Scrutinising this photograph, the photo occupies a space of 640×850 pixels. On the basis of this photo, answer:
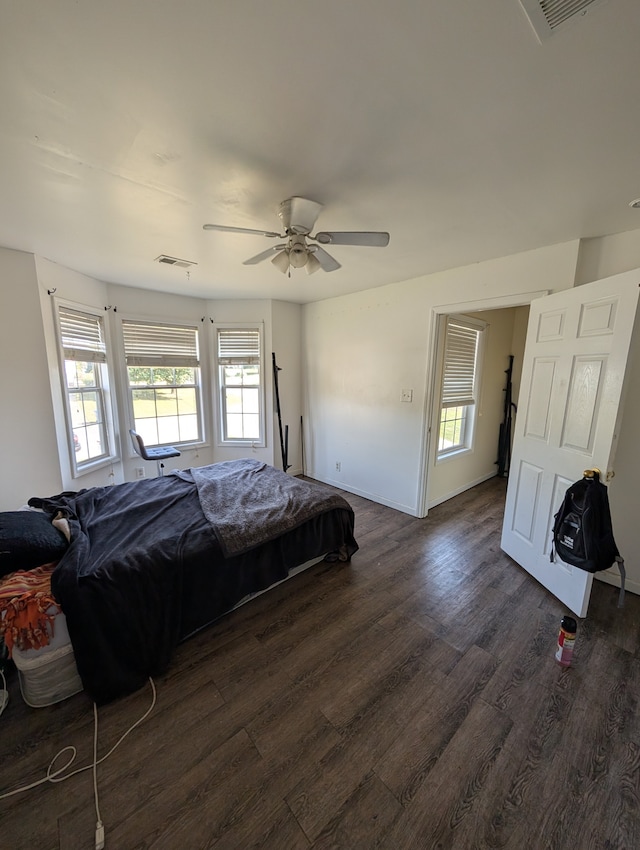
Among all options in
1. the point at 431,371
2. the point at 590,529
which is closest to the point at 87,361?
the point at 431,371

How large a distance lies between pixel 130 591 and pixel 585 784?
2.15m

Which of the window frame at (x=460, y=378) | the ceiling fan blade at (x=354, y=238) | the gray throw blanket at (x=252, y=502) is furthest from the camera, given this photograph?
the window frame at (x=460, y=378)

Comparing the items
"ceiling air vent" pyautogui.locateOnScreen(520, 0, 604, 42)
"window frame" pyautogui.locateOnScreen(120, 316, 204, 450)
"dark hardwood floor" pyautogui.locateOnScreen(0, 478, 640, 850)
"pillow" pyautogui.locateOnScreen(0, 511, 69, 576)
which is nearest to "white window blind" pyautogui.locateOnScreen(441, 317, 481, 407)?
"dark hardwood floor" pyautogui.locateOnScreen(0, 478, 640, 850)

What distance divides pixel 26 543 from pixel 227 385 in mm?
3105

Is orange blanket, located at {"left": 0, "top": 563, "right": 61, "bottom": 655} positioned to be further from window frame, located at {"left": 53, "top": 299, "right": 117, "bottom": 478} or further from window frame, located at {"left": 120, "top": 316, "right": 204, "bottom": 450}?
window frame, located at {"left": 120, "top": 316, "right": 204, "bottom": 450}

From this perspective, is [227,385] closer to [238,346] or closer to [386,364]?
[238,346]

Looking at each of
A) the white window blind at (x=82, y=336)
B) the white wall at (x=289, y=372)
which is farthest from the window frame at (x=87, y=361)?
the white wall at (x=289, y=372)

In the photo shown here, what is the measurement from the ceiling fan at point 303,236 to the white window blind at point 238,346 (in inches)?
92.4

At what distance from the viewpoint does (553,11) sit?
87 cm

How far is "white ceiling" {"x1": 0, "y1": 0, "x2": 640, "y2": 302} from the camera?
905 mm

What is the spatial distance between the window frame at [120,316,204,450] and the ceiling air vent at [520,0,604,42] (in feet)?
13.1

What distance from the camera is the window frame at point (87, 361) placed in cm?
300

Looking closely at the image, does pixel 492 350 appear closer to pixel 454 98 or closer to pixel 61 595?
pixel 454 98

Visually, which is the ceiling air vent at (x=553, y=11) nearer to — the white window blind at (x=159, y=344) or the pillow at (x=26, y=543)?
the pillow at (x=26, y=543)
